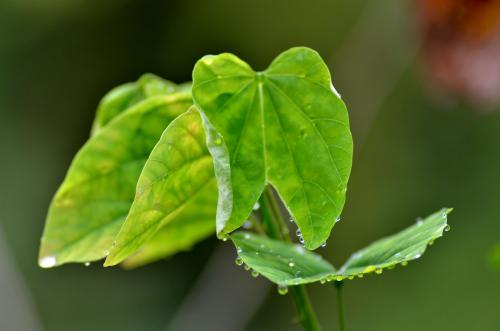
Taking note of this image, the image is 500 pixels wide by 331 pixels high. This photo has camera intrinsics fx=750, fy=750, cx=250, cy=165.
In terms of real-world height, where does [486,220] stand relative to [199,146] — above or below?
below

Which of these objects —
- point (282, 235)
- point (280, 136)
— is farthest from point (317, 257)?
point (280, 136)

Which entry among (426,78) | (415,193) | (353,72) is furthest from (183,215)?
(415,193)

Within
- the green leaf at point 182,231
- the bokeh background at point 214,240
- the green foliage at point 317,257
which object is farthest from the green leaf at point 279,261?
the bokeh background at point 214,240

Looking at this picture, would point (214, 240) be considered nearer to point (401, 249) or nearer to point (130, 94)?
point (130, 94)

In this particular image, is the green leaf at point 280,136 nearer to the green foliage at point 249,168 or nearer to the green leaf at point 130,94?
the green foliage at point 249,168

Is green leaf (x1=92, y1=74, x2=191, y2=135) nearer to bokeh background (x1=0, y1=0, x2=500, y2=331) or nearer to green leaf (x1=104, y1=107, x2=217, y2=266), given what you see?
green leaf (x1=104, y1=107, x2=217, y2=266)

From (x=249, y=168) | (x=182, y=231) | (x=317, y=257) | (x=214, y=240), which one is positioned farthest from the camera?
(x=214, y=240)

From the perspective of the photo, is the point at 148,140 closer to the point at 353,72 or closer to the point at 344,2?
the point at 353,72

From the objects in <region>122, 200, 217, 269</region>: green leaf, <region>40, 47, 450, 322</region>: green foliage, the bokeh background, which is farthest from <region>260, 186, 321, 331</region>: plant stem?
the bokeh background
